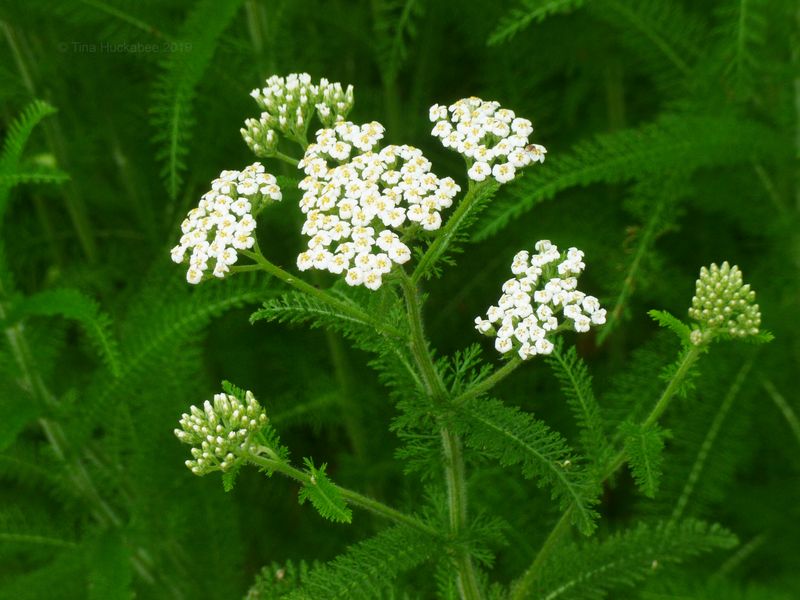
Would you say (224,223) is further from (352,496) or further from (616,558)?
(616,558)

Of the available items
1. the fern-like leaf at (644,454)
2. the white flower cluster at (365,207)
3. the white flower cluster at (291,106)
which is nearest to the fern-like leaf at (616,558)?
the fern-like leaf at (644,454)

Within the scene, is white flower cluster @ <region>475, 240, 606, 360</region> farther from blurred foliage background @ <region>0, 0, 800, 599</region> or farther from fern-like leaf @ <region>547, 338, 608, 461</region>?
blurred foliage background @ <region>0, 0, 800, 599</region>

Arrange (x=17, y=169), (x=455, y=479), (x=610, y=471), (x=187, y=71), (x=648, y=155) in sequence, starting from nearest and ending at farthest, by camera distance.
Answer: (x=610, y=471)
(x=455, y=479)
(x=17, y=169)
(x=187, y=71)
(x=648, y=155)

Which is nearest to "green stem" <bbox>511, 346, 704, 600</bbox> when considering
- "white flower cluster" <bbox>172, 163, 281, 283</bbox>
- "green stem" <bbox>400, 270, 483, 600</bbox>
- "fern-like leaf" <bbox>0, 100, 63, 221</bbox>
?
"green stem" <bbox>400, 270, 483, 600</bbox>

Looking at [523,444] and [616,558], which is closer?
[523,444]

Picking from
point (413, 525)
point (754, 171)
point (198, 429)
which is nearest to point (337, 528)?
point (413, 525)

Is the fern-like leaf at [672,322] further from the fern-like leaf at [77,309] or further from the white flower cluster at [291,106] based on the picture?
the fern-like leaf at [77,309]

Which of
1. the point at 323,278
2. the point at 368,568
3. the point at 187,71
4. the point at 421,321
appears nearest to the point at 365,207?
the point at 421,321

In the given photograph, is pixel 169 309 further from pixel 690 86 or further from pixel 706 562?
pixel 706 562
